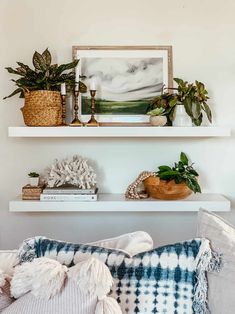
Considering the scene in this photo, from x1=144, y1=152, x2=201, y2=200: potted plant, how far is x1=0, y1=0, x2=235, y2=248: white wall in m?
0.19

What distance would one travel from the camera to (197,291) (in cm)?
128

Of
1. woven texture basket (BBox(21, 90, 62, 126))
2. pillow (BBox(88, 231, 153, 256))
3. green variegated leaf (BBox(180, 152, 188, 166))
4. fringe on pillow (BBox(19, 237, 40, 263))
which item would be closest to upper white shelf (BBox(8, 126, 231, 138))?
woven texture basket (BBox(21, 90, 62, 126))

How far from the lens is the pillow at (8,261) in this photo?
1.36 metres

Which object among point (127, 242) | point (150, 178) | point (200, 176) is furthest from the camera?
point (200, 176)

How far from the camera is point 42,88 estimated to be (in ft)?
8.10

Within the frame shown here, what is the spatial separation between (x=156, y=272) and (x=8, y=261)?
0.50 metres

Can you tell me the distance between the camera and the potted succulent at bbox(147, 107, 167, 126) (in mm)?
2461

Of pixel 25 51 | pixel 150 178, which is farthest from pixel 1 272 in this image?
pixel 25 51

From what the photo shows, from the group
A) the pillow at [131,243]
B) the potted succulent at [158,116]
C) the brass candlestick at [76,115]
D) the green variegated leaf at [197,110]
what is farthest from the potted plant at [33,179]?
the pillow at [131,243]

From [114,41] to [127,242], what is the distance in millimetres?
1526

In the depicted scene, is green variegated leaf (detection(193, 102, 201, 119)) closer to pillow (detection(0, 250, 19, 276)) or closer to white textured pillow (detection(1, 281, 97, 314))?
pillow (detection(0, 250, 19, 276))

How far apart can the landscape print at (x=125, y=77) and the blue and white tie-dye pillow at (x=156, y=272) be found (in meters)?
1.42

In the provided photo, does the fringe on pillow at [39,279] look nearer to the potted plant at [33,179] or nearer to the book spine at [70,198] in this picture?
the book spine at [70,198]

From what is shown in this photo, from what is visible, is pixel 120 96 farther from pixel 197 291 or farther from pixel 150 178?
pixel 197 291
